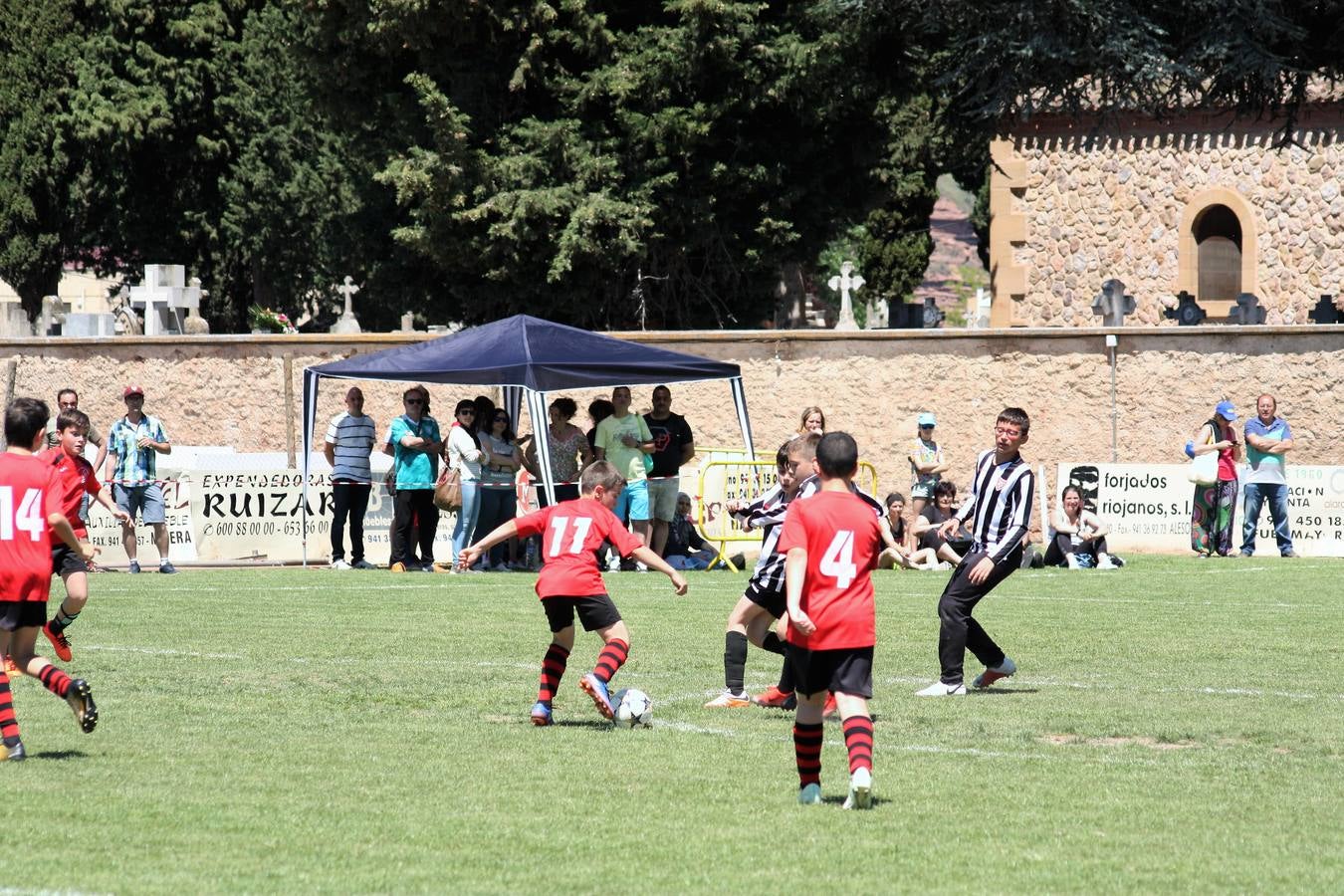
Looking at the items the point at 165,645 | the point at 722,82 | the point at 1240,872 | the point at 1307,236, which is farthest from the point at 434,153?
the point at 1240,872

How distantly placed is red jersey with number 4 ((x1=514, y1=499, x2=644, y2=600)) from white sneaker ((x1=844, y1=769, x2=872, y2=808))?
2.70 m

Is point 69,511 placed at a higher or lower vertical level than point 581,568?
higher

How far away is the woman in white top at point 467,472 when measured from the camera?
22141 millimetres

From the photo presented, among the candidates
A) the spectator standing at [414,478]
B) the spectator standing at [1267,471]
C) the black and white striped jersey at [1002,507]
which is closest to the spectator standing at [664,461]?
the spectator standing at [414,478]

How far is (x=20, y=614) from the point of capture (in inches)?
380

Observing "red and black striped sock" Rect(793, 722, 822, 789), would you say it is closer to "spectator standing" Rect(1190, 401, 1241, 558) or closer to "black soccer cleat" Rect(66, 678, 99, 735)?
"black soccer cleat" Rect(66, 678, 99, 735)

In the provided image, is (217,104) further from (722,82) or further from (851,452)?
(851,452)

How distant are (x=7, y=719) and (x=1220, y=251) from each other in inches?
1194

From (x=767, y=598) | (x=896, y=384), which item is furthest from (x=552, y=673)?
(x=896, y=384)

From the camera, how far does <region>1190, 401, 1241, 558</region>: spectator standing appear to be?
940 inches

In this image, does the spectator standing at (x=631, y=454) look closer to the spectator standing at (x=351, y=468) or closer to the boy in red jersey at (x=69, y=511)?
the spectator standing at (x=351, y=468)

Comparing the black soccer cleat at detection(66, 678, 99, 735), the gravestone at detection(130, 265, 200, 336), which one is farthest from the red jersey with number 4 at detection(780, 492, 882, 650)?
the gravestone at detection(130, 265, 200, 336)

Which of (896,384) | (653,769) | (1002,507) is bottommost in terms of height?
(653,769)

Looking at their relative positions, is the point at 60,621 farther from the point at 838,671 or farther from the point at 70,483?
the point at 838,671
